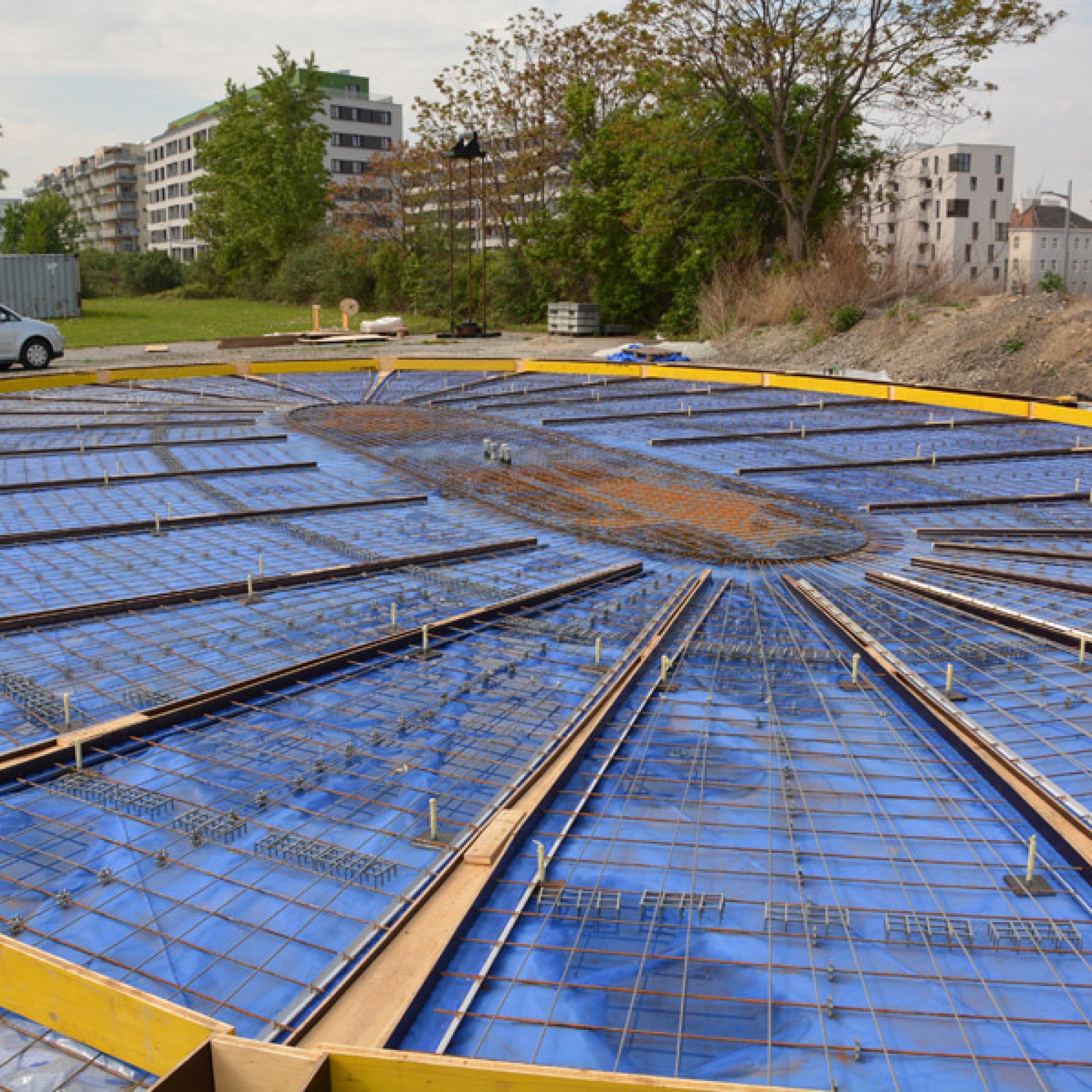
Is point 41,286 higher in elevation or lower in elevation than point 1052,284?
higher

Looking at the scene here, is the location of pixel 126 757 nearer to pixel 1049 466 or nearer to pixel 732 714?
pixel 732 714

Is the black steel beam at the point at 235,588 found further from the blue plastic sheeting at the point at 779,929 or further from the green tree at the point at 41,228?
the green tree at the point at 41,228

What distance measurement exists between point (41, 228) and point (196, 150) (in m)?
15.4

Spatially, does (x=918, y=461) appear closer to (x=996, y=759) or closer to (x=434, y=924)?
(x=996, y=759)

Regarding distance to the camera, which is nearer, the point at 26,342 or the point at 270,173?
the point at 26,342

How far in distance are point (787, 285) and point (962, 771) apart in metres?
16.4

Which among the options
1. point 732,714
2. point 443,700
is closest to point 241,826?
point 443,700

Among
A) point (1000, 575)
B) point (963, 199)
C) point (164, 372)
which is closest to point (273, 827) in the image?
point (1000, 575)

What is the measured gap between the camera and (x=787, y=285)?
1914 cm

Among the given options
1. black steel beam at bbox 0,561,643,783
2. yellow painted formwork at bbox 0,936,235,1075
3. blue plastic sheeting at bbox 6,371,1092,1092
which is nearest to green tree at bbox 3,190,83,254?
blue plastic sheeting at bbox 6,371,1092,1092

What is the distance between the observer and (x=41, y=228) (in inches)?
1775

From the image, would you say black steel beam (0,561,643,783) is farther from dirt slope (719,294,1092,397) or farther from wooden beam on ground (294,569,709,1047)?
dirt slope (719,294,1092,397)

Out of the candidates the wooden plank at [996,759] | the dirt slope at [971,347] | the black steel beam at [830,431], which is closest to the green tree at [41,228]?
the dirt slope at [971,347]

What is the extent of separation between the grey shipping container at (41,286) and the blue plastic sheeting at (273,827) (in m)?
27.9
